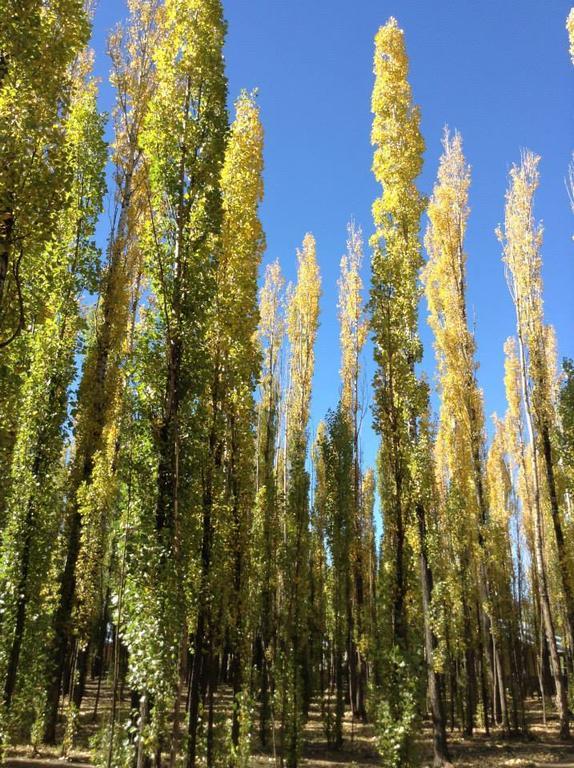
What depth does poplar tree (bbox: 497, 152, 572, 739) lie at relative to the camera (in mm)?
15734

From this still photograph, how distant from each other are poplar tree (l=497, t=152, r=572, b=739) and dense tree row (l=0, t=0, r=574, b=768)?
0.29 feet

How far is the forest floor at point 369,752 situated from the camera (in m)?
11.3

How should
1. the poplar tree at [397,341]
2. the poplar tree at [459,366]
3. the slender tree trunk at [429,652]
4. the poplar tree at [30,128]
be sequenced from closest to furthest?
the poplar tree at [30,128], the poplar tree at [397,341], the slender tree trunk at [429,652], the poplar tree at [459,366]

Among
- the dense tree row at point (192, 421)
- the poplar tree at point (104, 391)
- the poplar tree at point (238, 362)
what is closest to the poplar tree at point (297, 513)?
the dense tree row at point (192, 421)

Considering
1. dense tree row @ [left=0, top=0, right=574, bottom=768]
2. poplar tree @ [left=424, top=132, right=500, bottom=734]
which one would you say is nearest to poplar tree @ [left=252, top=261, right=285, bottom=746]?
dense tree row @ [left=0, top=0, right=574, bottom=768]

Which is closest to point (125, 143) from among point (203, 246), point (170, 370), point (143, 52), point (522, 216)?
point (143, 52)

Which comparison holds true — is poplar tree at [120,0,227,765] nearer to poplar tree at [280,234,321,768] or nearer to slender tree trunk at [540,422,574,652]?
poplar tree at [280,234,321,768]

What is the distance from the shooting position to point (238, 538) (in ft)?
32.6

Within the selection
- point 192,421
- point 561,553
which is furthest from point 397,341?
point 561,553

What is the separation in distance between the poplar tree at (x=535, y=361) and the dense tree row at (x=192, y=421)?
0.09 metres

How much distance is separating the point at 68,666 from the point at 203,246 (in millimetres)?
17781

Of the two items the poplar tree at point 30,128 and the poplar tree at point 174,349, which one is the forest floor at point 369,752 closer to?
the poplar tree at point 174,349

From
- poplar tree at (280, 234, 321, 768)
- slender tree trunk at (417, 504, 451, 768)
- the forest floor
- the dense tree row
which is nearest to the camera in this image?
the dense tree row

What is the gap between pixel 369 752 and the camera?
1459 cm
